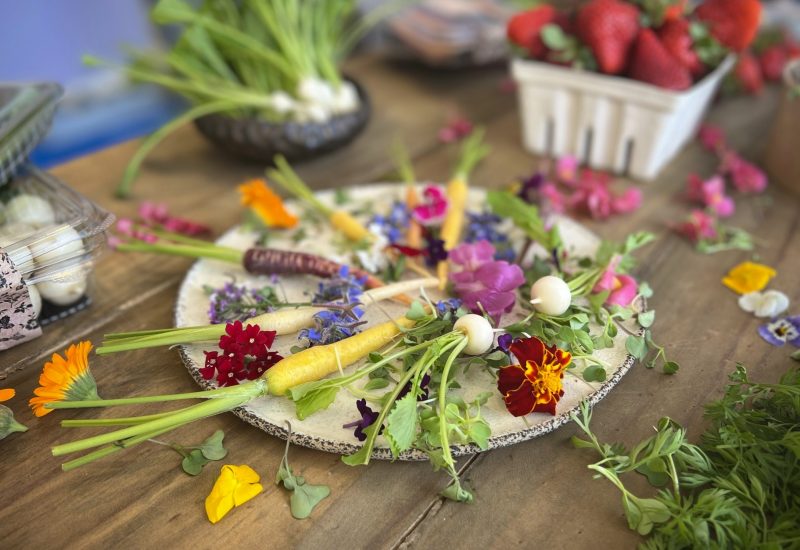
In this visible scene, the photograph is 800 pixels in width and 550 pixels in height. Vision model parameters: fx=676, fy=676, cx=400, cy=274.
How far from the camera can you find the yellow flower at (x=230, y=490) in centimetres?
52

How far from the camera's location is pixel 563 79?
935 mm

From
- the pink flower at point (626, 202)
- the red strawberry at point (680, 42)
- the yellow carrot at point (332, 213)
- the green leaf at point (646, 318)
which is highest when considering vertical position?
the red strawberry at point (680, 42)

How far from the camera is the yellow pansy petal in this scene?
0.53 metres

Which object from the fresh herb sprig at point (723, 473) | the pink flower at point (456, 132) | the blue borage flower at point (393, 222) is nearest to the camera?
the fresh herb sprig at point (723, 473)

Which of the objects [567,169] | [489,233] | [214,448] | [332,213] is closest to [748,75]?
[567,169]

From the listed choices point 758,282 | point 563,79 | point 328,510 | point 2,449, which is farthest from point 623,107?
point 2,449

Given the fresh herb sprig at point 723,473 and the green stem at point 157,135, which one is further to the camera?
the green stem at point 157,135

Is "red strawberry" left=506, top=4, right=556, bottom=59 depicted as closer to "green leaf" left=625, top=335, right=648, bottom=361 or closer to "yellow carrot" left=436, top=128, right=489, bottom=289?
"yellow carrot" left=436, top=128, right=489, bottom=289

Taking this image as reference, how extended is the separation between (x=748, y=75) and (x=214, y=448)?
1060mm

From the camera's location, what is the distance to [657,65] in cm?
86

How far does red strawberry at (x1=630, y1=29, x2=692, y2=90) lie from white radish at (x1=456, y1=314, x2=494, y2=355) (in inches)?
19.1

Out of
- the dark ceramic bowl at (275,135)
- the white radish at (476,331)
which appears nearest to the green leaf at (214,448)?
the white radish at (476,331)

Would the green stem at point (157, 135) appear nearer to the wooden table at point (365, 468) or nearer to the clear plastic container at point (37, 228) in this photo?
the wooden table at point (365, 468)

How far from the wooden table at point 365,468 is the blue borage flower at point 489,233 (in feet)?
0.51
